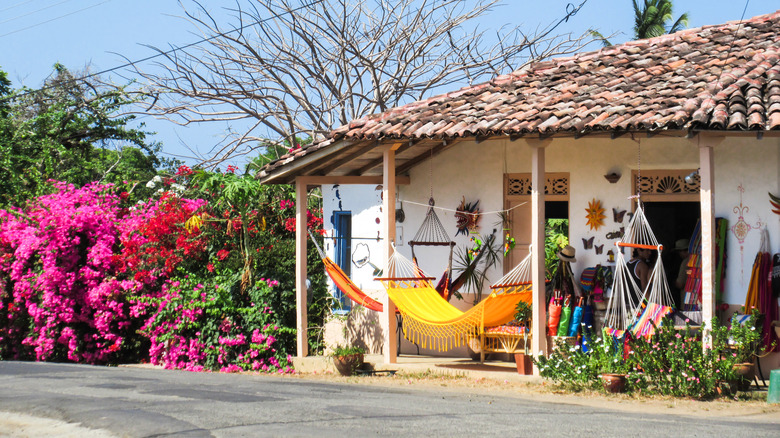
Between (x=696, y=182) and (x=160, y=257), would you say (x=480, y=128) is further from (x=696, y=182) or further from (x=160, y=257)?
(x=160, y=257)

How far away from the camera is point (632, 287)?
1010 cm

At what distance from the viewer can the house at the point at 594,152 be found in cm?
867

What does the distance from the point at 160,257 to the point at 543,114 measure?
265 inches

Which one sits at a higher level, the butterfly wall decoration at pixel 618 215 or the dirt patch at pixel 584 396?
the butterfly wall decoration at pixel 618 215

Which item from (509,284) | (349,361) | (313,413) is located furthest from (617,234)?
(313,413)

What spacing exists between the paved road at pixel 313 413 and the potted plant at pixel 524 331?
49.2 inches

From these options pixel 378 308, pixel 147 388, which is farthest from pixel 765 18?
pixel 147 388

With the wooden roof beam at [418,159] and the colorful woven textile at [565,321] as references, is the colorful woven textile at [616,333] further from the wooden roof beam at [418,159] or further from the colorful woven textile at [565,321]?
the wooden roof beam at [418,159]

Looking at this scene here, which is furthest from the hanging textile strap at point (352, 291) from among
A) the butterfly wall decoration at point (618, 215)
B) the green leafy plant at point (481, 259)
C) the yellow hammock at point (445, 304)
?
the butterfly wall decoration at point (618, 215)

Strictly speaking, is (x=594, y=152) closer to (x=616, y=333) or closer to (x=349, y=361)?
(x=616, y=333)

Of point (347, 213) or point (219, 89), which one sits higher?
point (219, 89)

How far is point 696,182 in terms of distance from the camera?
10.0 m

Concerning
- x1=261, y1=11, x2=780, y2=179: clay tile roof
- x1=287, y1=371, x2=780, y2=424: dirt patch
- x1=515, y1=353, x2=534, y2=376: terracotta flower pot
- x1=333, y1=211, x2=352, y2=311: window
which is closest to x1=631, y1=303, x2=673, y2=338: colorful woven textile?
x1=287, y1=371, x2=780, y2=424: dirt patch

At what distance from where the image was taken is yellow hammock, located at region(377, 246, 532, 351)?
980 centimetres
